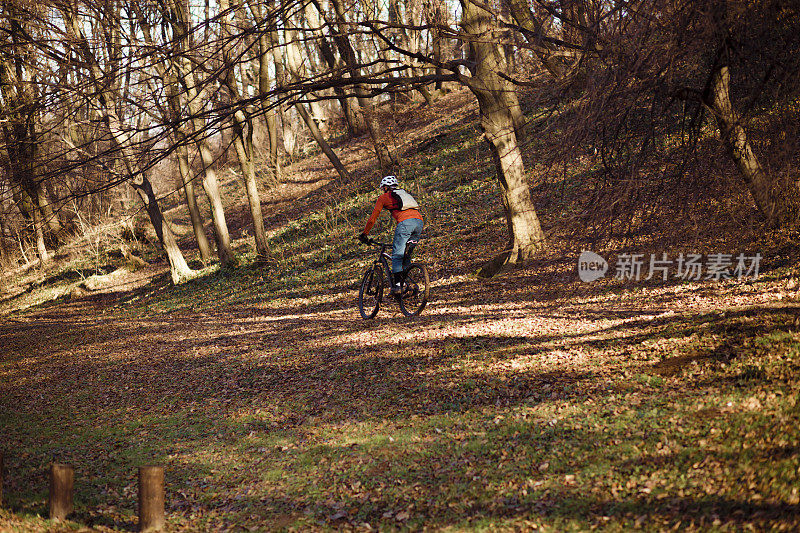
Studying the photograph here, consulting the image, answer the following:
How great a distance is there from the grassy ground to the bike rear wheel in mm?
400

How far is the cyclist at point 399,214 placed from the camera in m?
11.0

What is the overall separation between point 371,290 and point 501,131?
435cm

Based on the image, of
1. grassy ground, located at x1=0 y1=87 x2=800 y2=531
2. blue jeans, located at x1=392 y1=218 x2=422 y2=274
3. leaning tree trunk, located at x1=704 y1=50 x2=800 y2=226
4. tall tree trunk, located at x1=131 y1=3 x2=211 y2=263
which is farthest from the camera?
tall tree trunk, located at x1=131 y1=3 x2=211 y2=263

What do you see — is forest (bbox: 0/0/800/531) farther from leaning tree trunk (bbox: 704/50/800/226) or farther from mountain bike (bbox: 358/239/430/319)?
mountain bike (bbox: 358/239/430/319)

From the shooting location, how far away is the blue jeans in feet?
36.8

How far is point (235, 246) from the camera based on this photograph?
93.0 feet

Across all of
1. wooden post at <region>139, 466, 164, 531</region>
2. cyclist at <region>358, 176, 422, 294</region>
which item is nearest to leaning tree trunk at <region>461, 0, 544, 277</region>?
cyclist at <region>358, 176, 422, 294</region>

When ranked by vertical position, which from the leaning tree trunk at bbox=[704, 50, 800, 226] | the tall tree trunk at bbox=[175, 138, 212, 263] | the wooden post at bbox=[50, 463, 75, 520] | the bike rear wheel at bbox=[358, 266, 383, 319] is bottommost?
the wooden post at bbox=[50, 463, 75, 520]

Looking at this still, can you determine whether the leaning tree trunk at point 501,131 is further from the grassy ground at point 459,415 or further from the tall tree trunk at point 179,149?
the tall tree trunk at point 179,149

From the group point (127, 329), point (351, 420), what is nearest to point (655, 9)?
point (351, 420)

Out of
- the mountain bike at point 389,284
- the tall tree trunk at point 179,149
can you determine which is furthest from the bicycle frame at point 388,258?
the tall tree trunk at point 179,149

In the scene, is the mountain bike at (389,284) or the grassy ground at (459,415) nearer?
the grassy ground at (459,415)

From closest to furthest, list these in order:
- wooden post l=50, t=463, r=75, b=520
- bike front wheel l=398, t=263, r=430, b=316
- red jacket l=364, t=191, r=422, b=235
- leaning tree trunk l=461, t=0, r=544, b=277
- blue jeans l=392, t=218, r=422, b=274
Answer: wooden post l=50, t=463, r=75, b=520, red jacket l=364, t=191, r=422, b=235, blue jeans l=392, t=218, r=422, b=274, bike front wheel l=398, t=263, r=430, b=316, leaning tree trunk l=461, t=0, r=544, b=277

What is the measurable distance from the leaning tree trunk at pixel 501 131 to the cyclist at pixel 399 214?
7.47ft
